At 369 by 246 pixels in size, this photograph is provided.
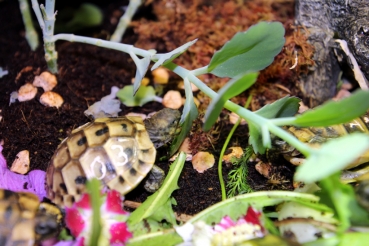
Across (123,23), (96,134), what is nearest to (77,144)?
(96,134)

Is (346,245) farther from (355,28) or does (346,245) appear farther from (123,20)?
(123,20)

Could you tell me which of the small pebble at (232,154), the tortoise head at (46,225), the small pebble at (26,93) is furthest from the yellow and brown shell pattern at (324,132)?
the small pebble at (26,93)

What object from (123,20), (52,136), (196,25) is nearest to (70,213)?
(52,136)

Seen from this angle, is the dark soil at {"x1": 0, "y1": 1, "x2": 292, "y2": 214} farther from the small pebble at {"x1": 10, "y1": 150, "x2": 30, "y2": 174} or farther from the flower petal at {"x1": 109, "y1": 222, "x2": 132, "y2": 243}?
the flower petal at {"x1": 109, "y1": 222, "x2": 132, "y2": 243}

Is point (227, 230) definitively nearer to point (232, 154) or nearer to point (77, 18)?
point (232, 154)

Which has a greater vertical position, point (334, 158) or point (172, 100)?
point (334, 158)

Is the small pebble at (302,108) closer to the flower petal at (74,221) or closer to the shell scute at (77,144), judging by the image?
the shell scute at (77,144)

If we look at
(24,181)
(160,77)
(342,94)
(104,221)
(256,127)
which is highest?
(256,127)
